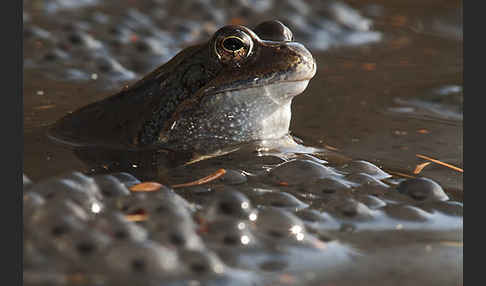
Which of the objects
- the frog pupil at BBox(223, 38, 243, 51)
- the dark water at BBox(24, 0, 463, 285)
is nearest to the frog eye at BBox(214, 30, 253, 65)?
the frog pupil at BBox(223, 38, 243, 51)

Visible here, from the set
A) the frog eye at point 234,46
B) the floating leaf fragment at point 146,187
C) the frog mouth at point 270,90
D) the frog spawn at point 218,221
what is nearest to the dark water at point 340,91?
the frog spawn at point 218,221

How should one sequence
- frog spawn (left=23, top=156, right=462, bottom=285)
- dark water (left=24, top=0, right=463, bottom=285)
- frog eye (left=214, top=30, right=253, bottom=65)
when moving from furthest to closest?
frog eye (left=214, top=30, right=253, bottom=65) → dark water (left=24, top=0, right=463, bottom=285) → frog spawn (left=23, top=156, right=462, bottom=285)

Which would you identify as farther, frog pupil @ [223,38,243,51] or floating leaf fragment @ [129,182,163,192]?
frog pupil @ [223,38,243,51]

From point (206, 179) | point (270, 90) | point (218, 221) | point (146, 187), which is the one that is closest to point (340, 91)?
point (270, 90)

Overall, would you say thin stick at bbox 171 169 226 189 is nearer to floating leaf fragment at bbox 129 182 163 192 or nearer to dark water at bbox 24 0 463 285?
dark water at bbox 24 0 463 285

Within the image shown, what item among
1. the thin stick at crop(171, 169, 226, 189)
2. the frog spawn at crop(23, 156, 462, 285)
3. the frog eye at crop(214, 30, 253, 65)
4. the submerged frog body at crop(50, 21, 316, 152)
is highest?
the frog eye at crop(214, 30, 253, 65)

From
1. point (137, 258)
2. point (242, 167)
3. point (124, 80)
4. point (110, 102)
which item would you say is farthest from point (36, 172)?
point (124, 80)

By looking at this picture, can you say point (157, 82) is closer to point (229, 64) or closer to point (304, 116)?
point (229, 64)

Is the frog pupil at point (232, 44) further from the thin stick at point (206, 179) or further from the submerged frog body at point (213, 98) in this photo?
the thin stick at point (206, 179)
